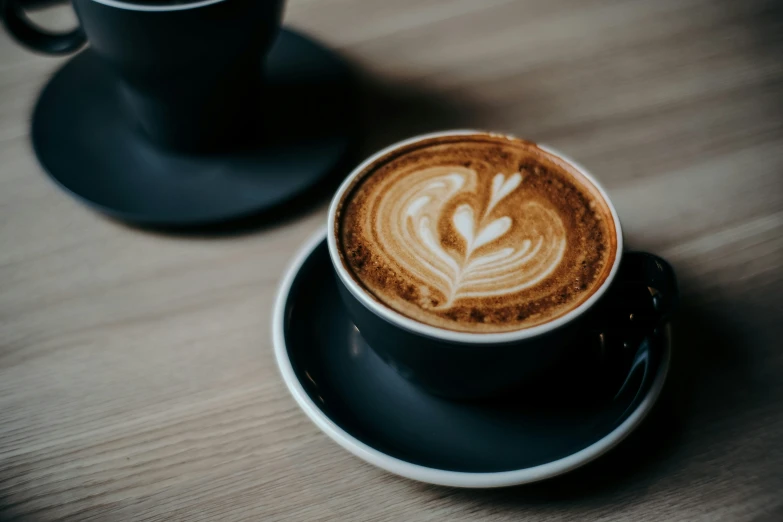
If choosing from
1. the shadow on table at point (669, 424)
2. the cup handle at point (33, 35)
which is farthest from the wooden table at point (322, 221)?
the cup handle at point (33, 35)

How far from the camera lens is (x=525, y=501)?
464 millimetres

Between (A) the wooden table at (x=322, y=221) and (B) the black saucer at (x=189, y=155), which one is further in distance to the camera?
(B) the black saucer at (x=189, y=155)

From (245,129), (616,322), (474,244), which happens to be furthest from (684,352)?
(245,129)

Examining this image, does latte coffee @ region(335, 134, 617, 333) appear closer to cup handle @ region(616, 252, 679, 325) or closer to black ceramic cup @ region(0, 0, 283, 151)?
cup handle @ region(616, 252, 679, 325)

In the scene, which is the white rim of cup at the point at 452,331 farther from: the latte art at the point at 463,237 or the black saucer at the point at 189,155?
the black saucer at the point at 189,155

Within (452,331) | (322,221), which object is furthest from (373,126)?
(452,331)

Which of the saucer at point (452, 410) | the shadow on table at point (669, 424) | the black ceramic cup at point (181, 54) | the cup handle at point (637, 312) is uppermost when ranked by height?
the black ceramic cup at point (181, 54)

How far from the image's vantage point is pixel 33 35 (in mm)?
668

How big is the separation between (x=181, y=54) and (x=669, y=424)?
51 cm

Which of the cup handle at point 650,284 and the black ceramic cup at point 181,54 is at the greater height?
the black ceramic cup at point 181,54

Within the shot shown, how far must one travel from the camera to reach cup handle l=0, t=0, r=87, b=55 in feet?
2.14

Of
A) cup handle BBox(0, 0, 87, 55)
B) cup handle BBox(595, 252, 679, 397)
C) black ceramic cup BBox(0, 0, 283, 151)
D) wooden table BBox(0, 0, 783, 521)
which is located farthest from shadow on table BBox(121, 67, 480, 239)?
cup handle BBox(595, 252, 679, 397)

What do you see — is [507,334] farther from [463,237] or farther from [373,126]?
[373,126]

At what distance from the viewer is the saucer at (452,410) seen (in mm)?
442
